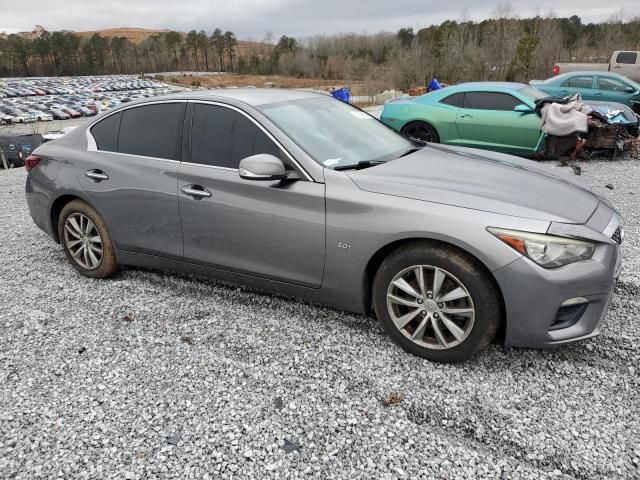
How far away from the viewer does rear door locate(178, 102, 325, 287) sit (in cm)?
314

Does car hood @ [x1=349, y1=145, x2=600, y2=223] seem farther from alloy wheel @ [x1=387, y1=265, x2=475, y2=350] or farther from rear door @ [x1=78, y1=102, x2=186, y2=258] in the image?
rear door @ [x1=78, y1=102, x2=186, y2=258]

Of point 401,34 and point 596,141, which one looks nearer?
point 596,141

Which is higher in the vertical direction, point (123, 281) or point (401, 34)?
point (401, 34)

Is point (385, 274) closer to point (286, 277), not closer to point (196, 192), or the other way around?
point (286, 277)

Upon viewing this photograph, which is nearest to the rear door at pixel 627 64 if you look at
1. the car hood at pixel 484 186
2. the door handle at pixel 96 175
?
the car hood at pixel 484 186

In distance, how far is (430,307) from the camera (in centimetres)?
285

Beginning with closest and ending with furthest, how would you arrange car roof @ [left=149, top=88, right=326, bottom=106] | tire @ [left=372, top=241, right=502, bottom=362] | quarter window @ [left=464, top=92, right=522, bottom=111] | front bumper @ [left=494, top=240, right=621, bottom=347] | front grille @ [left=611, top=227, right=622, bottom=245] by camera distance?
front bumper @ [left=494, top=240, right=621, bottom=347] → tire @ [left=372, top=241, right=502, bottom=362] → front grille @ [left=611, top=227, right=622, bottom=245] → car roof @ [left=149, top=88, right=326, bottom=106] → quarter window @ [left=464, top=92, right=522, bottom=111]

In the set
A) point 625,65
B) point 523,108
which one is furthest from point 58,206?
point 625,65

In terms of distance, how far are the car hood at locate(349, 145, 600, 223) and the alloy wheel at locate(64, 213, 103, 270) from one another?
7.95ft

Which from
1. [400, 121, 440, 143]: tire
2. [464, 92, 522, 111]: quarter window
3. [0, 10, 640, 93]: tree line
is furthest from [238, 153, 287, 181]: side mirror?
[0, 10, 640, 93]: tree line

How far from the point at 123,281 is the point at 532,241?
3348mm

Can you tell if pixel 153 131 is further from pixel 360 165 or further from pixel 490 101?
pixel 490 101

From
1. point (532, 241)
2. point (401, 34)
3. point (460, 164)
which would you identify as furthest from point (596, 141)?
point (401, 34)

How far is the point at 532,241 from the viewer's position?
258cm
